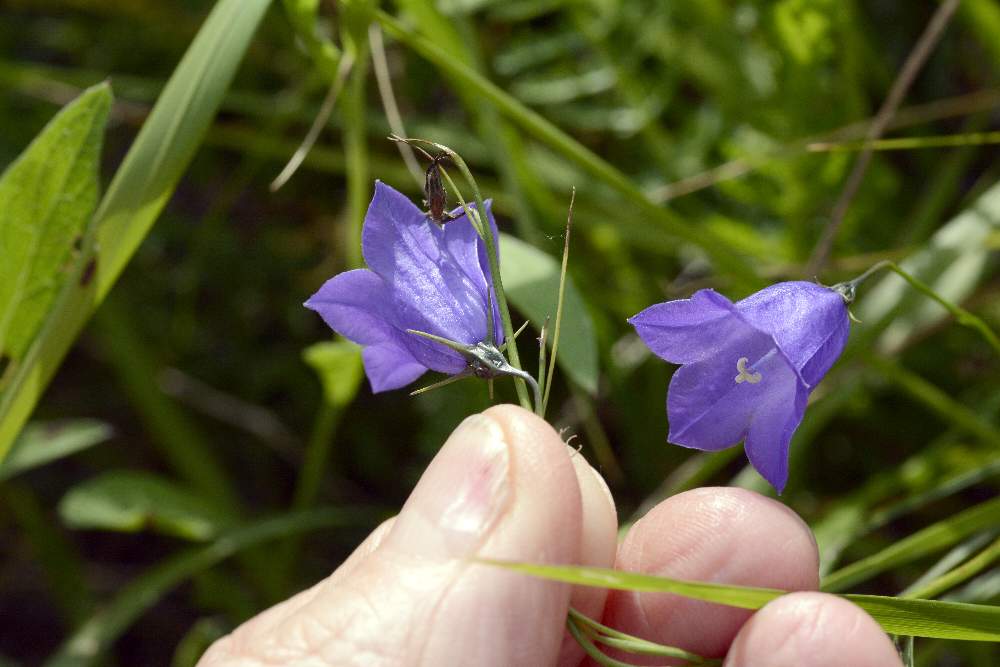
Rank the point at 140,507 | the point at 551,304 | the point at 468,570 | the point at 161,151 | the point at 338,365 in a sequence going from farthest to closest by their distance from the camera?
the point at 140,507, the point at 338,365, the point at 551,304, the point at 161,151, the point at 468,570

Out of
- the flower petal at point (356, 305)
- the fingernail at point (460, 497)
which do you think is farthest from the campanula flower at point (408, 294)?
the fingernail at point (460, 497)

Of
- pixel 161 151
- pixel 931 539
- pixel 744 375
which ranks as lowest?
pixel 931 539

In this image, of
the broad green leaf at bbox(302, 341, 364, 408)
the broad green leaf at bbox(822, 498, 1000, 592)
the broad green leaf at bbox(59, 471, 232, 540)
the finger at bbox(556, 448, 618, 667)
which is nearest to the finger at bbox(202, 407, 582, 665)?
the finger at bbox(556, 448, 618, 667)

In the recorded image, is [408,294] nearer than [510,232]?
Yes

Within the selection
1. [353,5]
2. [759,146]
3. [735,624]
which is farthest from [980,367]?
[353,5]

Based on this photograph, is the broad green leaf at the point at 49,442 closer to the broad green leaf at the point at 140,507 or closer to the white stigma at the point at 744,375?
the broad green leaf at the point at 140,507

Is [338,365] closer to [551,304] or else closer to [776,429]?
[551,304]

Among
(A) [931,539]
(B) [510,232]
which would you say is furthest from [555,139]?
(B) [510,232]
